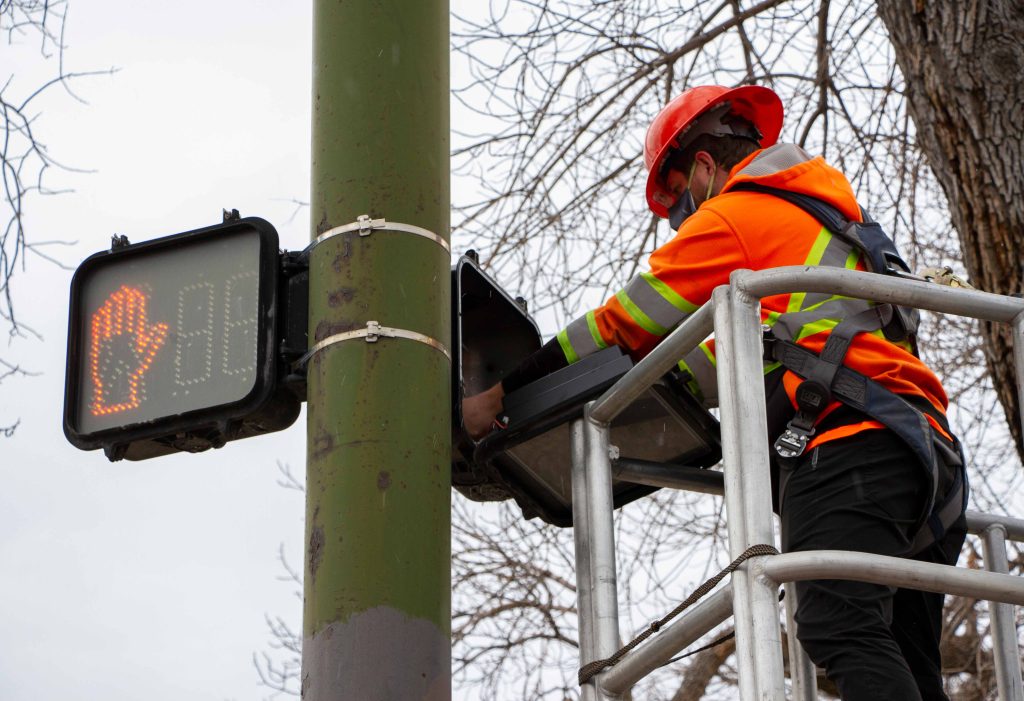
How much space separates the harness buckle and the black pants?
39mm

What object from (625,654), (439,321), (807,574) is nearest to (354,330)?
(439,321)

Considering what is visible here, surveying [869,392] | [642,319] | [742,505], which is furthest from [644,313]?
[742,505]

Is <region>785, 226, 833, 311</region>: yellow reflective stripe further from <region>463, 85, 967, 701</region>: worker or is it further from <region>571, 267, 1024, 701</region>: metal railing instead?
<region>571, 267, 1024, 701</region>: metal railing

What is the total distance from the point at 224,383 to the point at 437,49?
2.74ft

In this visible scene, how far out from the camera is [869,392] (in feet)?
11.5

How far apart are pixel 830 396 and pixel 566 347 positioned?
626 millimetres

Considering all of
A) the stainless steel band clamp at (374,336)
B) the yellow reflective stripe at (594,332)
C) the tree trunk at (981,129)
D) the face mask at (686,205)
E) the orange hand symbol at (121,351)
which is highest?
the tree trunk at (981,129)

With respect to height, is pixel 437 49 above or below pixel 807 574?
above

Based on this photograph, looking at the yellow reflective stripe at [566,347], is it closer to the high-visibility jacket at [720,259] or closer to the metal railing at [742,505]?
the high-visibility jacket at [720,259]

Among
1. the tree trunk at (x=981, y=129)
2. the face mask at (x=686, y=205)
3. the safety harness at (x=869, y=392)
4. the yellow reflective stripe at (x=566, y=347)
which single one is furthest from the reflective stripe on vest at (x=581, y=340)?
the tree trunk at (x=981, y=129)

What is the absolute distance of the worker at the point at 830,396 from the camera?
3.29m

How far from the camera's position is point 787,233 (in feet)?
12.5

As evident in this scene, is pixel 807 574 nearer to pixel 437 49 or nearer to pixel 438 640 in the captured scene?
pixel 438 640

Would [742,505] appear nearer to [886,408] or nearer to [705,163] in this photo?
[886,408]
